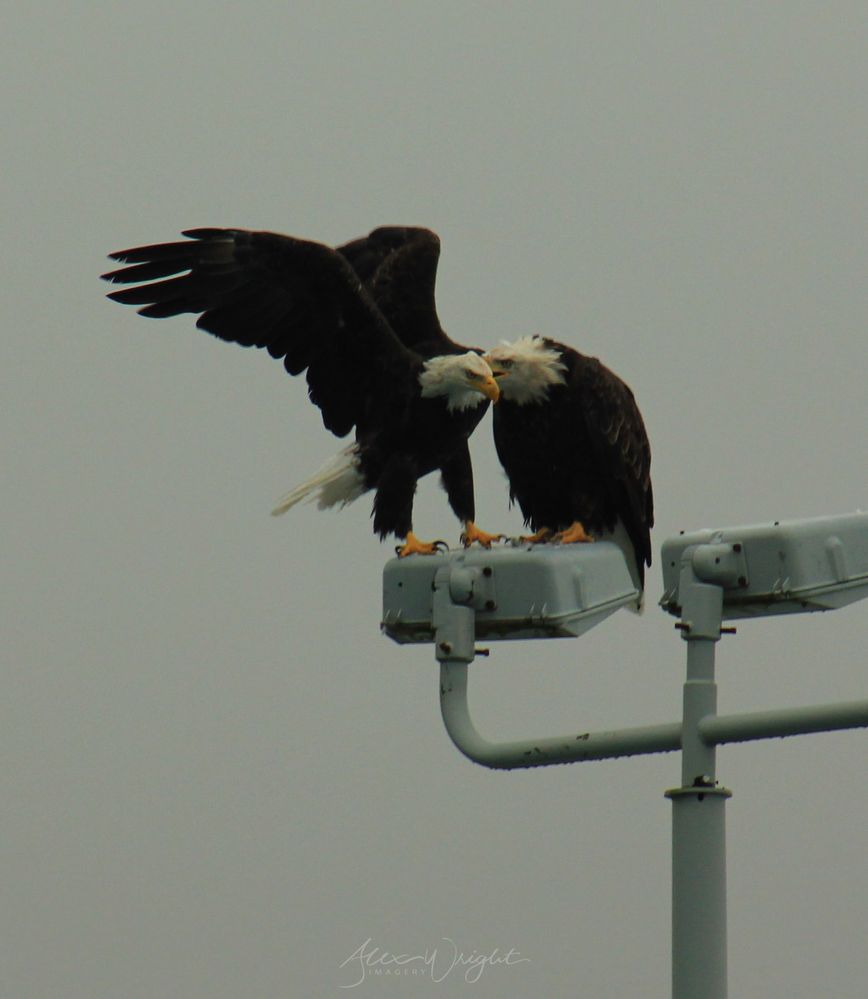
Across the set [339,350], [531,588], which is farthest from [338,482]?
[531,588]

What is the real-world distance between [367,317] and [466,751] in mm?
4223

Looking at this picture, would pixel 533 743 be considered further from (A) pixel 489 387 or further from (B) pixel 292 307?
(B) pixel 292 307

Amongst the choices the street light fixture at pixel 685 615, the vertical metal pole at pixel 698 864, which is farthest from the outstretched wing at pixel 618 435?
the vertical metal pole at pixel 698 864

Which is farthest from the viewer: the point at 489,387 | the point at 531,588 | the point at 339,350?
the point at 339,350

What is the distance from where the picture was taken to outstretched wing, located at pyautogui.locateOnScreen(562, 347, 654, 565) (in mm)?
7969

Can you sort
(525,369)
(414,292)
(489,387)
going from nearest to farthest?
(489,387)
(525,369)
(414,292)

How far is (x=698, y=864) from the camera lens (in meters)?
3.86

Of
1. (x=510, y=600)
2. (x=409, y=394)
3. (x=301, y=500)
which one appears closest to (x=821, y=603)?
(x=510, y=600)

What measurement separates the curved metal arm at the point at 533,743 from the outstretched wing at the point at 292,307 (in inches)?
155

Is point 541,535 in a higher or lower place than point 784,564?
higher

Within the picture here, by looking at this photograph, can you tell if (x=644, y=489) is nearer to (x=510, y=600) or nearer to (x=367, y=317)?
(x=367, y=317)

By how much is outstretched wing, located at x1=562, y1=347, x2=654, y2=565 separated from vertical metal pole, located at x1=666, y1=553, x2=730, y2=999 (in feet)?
13.2

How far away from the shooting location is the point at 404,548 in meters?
7.73

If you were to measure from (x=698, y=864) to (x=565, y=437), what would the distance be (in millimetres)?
4246
